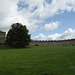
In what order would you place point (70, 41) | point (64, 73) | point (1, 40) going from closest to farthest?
point (64, 73), point (70, 41), point (1, 40)

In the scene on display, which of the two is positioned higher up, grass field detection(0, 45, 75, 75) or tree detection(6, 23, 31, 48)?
tree detection(6, 23, 31, 48)

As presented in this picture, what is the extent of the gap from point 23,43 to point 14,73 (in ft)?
190

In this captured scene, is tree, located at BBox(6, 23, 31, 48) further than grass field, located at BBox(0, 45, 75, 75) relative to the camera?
Yes

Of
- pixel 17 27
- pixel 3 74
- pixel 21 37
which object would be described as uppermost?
pixel 17 27

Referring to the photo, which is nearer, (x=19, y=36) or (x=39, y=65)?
(x=39, y=65)

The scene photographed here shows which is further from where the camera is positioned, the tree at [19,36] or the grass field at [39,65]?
the tree at [19,36]

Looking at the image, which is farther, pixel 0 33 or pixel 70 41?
pixel 0 33

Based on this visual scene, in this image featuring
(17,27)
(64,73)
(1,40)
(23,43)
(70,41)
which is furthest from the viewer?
(1,40)

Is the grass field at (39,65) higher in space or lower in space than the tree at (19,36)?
lower

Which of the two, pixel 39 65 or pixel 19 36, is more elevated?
pixel 19 36

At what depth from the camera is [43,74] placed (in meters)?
8.43

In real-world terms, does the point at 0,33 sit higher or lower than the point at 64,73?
higher

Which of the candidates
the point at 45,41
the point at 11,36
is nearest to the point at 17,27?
the point at 11,36

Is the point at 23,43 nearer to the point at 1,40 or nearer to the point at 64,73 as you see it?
the point at 64,73
